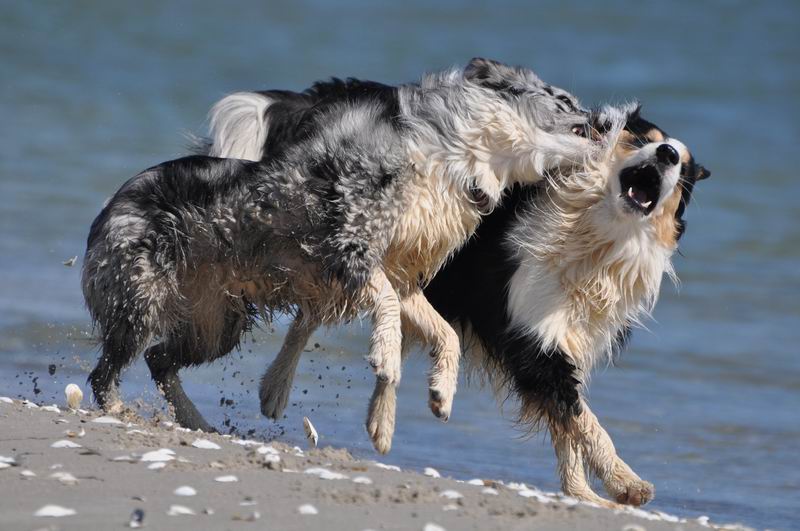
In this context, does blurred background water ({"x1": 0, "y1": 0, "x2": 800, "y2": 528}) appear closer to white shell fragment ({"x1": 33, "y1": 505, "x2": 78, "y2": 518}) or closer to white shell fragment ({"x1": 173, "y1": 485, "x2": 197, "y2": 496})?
white shell fragment ({"x1": 173, "y1": 485, "x2": 197, "y2": 496})

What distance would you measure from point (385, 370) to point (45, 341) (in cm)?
322

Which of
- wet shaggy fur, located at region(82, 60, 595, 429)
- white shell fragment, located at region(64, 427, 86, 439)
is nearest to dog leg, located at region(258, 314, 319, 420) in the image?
wet shaggy fur, located at region(82, 60, 595, 429)

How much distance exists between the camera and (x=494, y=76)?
551 centimetres

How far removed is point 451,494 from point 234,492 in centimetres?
65

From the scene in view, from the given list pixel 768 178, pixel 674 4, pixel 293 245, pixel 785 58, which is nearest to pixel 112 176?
pixel 768 178

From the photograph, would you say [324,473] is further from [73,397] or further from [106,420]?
[73,397]

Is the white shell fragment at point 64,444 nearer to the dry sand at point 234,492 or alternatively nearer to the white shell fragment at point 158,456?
the dry sand at point 234,492

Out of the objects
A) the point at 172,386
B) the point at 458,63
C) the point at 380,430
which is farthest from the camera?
the point at 458,63

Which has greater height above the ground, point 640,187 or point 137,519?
point 640,187

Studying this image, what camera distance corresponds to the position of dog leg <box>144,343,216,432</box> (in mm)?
5875

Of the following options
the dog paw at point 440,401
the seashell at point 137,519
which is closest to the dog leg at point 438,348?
the dog paw at point 440,401

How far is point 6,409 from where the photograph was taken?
16.8 feet

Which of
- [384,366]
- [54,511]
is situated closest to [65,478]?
[54,511]

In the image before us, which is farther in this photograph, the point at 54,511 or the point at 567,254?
the point at 567,254
